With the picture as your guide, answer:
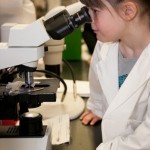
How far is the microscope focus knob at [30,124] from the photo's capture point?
0.88 m

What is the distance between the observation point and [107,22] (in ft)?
3.04

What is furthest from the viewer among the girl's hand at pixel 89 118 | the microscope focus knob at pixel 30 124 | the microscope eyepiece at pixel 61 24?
the girl's hand at pixel 89 118

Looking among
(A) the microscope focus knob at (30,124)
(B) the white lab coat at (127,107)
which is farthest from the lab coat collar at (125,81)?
(A) the microscope focus knob at (30,124)

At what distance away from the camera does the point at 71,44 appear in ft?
6.66

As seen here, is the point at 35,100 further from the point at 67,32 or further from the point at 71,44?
the point at 71,44

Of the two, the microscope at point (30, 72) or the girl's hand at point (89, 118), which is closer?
the microscope at point (30, 72)

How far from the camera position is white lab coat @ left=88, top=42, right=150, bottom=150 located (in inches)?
36.2

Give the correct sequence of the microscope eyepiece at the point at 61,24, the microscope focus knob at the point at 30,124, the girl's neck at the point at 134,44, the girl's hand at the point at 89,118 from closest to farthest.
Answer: the microscope eyepiece at the point at 61,24
the microscope focus knob at the point at 30,124
the girl's neck at the point at 134,44
the girl's hand at the point at 89,118

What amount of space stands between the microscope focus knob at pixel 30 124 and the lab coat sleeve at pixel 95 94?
0.36 m

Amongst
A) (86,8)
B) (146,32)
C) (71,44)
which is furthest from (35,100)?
(71,44)

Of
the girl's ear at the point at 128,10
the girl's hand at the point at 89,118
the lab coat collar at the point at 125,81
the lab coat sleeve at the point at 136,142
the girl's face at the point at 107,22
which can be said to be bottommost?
the girl's hand at the point at 89,118

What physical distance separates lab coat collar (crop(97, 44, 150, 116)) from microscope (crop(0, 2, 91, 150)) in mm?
188

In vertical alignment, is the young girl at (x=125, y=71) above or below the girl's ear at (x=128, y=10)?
below

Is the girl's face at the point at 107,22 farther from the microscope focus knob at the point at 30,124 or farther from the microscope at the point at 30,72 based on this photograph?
the microscope focus knob at the point at 30,124
